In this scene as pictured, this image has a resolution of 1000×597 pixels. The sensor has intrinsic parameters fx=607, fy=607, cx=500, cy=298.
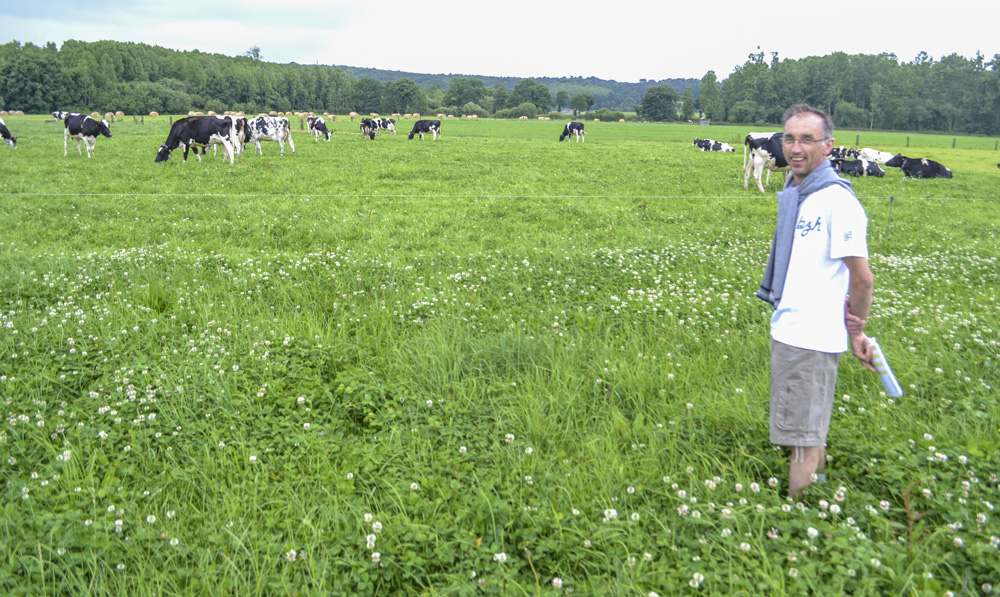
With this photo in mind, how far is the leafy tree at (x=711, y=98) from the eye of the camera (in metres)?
140

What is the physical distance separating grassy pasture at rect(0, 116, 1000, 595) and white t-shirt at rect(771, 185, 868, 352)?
1037 millimetres

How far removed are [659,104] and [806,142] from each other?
165 m

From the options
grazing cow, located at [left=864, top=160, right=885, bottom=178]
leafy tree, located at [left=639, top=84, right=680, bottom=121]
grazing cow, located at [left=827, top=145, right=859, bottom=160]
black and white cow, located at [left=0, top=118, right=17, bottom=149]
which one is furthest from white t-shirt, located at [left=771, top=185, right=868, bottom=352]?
leafy tree, located at [left=639, top=84, right=680, bottom=121]

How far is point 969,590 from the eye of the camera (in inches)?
124

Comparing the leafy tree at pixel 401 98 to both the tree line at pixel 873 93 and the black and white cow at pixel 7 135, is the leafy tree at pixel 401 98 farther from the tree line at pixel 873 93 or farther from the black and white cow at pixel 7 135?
the black and white cow at pixel 7 135

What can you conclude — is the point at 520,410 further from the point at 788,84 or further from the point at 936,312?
the point at 788,84

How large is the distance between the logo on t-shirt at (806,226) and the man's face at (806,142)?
13.8 inches

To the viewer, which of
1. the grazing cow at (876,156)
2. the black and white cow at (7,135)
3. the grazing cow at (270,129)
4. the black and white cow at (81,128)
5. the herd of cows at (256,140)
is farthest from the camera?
the grazing cow at (876,156)

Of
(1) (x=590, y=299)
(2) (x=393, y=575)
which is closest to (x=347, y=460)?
(2) (x=393, y=575)

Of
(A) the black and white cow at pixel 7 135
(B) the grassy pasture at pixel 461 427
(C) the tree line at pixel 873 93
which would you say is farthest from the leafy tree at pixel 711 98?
(B) the grassy pasture at pixel 461 427

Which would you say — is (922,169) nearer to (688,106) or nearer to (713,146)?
(713,146)

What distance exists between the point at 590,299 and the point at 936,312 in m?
4.32

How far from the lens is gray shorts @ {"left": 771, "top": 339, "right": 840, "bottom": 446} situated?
3715mm

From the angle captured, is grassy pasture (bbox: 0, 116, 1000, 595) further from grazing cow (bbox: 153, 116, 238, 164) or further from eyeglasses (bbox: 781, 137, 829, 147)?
grazing cow (bbox: 153, 116, 238, 164)
